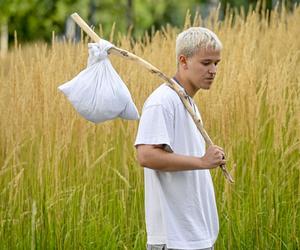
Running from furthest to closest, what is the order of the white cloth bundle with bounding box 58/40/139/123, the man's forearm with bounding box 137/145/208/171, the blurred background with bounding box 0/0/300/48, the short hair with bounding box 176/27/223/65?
1. the blurred background with bounding box 0/0/300/48
2. the white cloth bundle with bounding box 58/40/139/123
3. the short hair with bounding box 176/27/223/65
4. the man's forearm with bounding box 137/145/208/171

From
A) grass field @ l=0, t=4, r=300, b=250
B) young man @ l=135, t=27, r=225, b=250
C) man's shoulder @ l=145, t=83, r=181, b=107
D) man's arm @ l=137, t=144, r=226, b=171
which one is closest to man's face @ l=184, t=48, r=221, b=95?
young man @ l=135, t=27, r=225, b=250

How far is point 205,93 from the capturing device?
21.7 feet

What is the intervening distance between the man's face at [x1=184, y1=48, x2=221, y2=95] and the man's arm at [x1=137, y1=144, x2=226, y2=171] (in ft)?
0.92

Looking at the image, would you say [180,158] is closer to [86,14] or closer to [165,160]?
[165,160]

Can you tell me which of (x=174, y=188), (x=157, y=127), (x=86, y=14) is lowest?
(x=174, y=188)

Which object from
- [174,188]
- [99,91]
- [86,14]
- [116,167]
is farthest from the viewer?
→ [86,14]

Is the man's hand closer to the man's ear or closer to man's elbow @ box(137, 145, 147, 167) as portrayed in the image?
man's elbow @ box(137, 145, 147, 167)

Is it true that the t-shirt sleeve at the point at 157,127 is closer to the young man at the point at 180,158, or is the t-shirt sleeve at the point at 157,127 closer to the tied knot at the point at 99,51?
the young man at the point at 180,158

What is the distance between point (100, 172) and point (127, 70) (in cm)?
90

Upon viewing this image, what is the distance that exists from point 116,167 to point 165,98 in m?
2.55

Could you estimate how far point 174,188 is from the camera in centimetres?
405

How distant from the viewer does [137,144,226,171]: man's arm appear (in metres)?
3.94

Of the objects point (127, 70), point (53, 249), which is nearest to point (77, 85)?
point (53, 249)

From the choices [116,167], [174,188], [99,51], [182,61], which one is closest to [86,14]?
[116,167]
